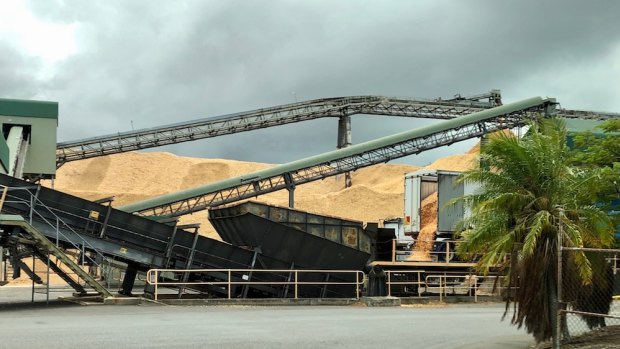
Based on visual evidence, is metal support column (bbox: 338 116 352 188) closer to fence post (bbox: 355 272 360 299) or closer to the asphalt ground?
fence post (bbox: 355 272 360 299)

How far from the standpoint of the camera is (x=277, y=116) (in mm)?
51125

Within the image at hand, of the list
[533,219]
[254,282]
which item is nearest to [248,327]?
[533,219]

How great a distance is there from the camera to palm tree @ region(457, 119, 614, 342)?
1040 cm

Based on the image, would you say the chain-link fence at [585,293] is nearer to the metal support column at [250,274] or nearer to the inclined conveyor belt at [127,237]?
the metal support column at [250,274]

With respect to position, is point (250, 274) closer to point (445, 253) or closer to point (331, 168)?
point (445, 253)

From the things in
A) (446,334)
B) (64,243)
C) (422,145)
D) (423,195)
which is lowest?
(446,334)

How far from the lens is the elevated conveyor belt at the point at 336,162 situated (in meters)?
39.2

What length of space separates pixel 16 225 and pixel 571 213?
14349 millimetres

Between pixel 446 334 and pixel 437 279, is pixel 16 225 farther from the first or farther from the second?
pixel 437 279

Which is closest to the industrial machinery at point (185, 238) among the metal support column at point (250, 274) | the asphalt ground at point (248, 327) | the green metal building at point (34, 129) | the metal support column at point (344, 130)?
the metal support column at point (250, 274)

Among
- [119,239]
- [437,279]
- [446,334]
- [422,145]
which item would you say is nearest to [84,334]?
[446,334]

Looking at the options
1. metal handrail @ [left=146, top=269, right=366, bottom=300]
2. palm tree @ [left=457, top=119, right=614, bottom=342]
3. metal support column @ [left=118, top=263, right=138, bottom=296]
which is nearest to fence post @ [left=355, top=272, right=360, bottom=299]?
metal handrail @ [left=146, top=269, right=366, bottom=300]

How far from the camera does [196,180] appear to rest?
105625mm

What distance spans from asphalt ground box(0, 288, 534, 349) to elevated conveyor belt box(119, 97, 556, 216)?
19.6m
